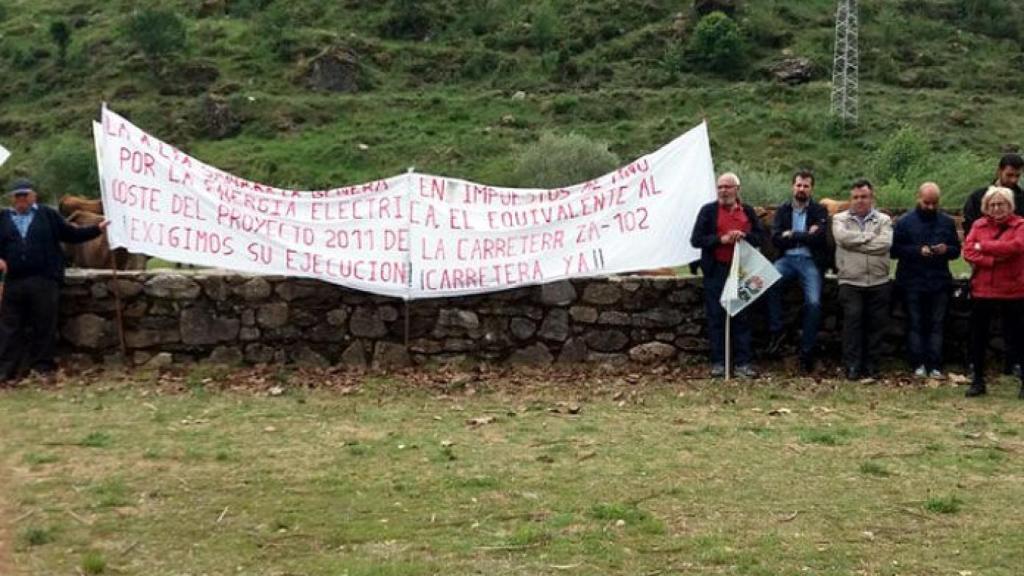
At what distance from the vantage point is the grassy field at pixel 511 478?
494 cm

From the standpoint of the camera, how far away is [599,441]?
711 cm

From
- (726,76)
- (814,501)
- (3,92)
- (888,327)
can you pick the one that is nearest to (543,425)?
(814,501)

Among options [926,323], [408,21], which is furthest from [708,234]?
[408,21]

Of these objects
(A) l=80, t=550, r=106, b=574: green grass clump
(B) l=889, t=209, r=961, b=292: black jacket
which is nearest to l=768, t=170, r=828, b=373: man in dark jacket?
(B) l=889, t=209, r=961, b=292: black jacket

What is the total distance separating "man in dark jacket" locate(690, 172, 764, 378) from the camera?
9.51 m

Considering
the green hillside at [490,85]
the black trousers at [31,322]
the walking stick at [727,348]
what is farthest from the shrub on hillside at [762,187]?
the black trousers at [31,322]

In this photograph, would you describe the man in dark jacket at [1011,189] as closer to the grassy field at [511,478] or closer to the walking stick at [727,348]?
the grassy field at [511,478]

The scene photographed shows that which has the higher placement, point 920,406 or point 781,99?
point 781,99

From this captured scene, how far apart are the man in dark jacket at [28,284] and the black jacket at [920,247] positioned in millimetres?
7095

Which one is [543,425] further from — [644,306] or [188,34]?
[188,34]

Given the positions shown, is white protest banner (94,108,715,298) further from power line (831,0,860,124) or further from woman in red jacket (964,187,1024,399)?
power line (831,0,860,124)

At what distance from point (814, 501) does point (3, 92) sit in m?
64.7

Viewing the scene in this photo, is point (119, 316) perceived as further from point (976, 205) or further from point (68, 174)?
point (68, 174)

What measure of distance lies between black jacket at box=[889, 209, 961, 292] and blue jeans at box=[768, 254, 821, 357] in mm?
699
